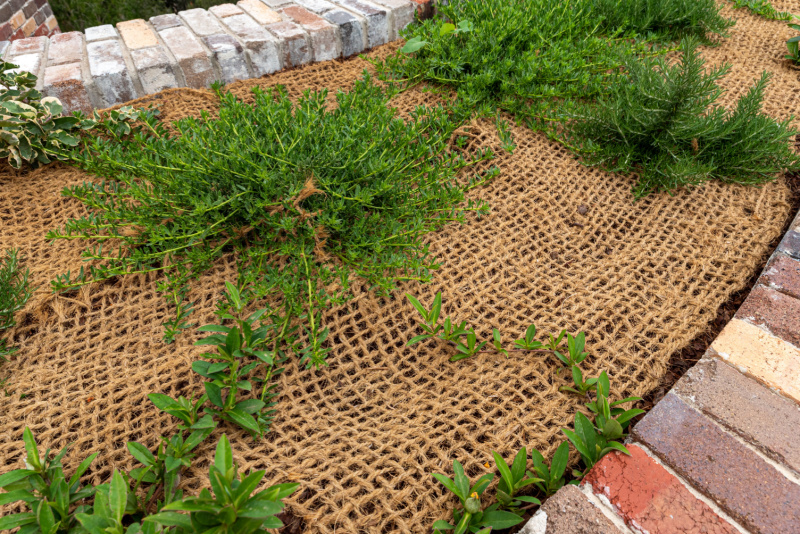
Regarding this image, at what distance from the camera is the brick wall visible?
2869mm

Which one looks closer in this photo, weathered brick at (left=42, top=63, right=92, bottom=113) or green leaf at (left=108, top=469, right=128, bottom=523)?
green leaf at (left=108, top=469, right=128, bottom=523)

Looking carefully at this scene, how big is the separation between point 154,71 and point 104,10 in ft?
8.16

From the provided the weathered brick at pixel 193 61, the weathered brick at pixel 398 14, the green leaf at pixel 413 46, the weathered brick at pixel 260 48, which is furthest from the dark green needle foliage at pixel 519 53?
the weathered brick at pixel 193 61

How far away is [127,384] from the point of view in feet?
4.55

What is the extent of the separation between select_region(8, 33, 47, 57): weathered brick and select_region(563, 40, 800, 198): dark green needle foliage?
272 centimetres

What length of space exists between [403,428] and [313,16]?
2439mm

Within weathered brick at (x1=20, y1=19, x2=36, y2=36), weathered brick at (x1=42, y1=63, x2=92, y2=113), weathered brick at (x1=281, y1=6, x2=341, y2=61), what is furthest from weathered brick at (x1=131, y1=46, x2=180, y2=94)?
weathered brick at (x1=20, y1=19, x2=36, y2=36)

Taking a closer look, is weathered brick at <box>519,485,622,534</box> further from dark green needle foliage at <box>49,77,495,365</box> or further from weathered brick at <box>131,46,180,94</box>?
weathered brick at <box>131,46,180,94</box>

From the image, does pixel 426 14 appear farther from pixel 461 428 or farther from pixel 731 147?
pixel 461 428

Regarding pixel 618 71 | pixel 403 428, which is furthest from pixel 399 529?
pixel 618 71

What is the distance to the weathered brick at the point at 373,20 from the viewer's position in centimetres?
273

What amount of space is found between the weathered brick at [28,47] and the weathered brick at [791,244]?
3489mm

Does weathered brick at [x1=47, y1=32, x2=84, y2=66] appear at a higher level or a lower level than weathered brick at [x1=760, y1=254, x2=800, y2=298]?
higher

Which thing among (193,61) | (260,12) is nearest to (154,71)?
(193,61)
